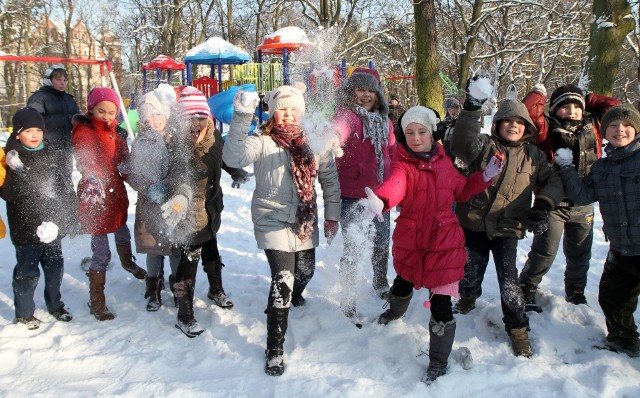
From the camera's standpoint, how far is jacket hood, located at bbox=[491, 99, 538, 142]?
113 inches

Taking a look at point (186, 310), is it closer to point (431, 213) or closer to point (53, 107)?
point (431, 213)

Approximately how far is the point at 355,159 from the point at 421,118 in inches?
A: 38.1

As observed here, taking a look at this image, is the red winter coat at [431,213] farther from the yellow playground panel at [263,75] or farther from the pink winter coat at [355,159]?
the yellow playground panel at [263,75]

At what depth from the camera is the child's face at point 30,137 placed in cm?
320

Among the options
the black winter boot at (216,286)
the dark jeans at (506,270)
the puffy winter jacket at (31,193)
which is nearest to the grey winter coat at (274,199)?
the black winter boot at (216,286)

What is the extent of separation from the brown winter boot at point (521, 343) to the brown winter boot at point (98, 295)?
9.68 feet

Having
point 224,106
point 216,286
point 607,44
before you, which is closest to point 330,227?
point 216,286

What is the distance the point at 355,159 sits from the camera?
3.62 metres

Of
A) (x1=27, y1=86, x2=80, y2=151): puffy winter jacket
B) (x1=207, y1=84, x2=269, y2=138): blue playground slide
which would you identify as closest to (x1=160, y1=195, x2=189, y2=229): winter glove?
(x1=27, y1=86, x2=80, y2=151): puffy winter jacket

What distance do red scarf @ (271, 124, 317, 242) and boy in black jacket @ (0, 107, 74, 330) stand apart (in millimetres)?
1719

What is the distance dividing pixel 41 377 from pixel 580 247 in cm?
385

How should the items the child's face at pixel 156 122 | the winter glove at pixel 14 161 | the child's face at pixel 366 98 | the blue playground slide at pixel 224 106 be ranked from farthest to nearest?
the blue playground slide at pixel 224 106
the child's face at pixel 366 98
the child's face at pixel 156 122
the winter glove at pixel 14 161

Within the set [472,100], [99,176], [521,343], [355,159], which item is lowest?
[521,343]

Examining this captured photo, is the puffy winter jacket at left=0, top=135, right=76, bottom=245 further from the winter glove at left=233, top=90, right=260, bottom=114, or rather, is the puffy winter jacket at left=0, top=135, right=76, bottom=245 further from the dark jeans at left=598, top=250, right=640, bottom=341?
the dark jeans at left=598, top=250, right=640, bottom=341
